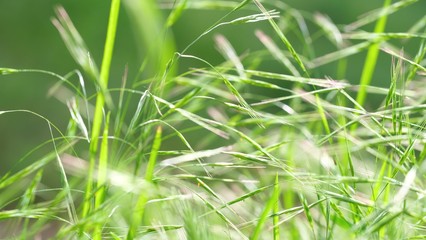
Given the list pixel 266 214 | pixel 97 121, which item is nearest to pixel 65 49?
pixel 97 121

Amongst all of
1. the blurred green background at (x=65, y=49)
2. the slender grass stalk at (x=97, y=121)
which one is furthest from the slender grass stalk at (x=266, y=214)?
the blurred green background at (x=65, y=49)

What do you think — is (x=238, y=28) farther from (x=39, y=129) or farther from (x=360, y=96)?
(x=360, y=96)

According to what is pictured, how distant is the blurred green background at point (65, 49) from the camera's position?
310cm

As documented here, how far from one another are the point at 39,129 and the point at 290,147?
227 cm

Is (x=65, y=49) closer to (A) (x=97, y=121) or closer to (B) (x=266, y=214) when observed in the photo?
(A) (x=97, y=121)

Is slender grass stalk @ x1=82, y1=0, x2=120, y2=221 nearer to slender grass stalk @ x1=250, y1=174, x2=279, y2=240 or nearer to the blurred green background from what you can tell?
slender grass stalk @ x1=250, y1=174, x2=279, y2=240

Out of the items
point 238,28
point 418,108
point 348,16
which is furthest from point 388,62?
point 418,108

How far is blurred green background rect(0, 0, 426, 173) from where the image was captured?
3.10 metres

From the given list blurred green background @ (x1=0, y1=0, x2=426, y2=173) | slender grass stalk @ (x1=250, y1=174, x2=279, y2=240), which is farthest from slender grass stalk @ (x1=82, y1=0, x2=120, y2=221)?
blurred green background @ (x1=0, y1=0, x2=426, y2=173)

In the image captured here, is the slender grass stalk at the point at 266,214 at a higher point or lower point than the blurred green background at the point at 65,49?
lower

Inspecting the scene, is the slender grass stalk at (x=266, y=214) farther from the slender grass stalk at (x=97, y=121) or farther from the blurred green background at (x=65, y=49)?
the blurred green background at (x=65, y=49)

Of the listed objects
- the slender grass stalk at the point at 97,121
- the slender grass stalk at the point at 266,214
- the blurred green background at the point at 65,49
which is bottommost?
the slender grass stalk at the point at 266,214

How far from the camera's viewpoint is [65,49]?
3184mm

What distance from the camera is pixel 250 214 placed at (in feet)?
3.53
